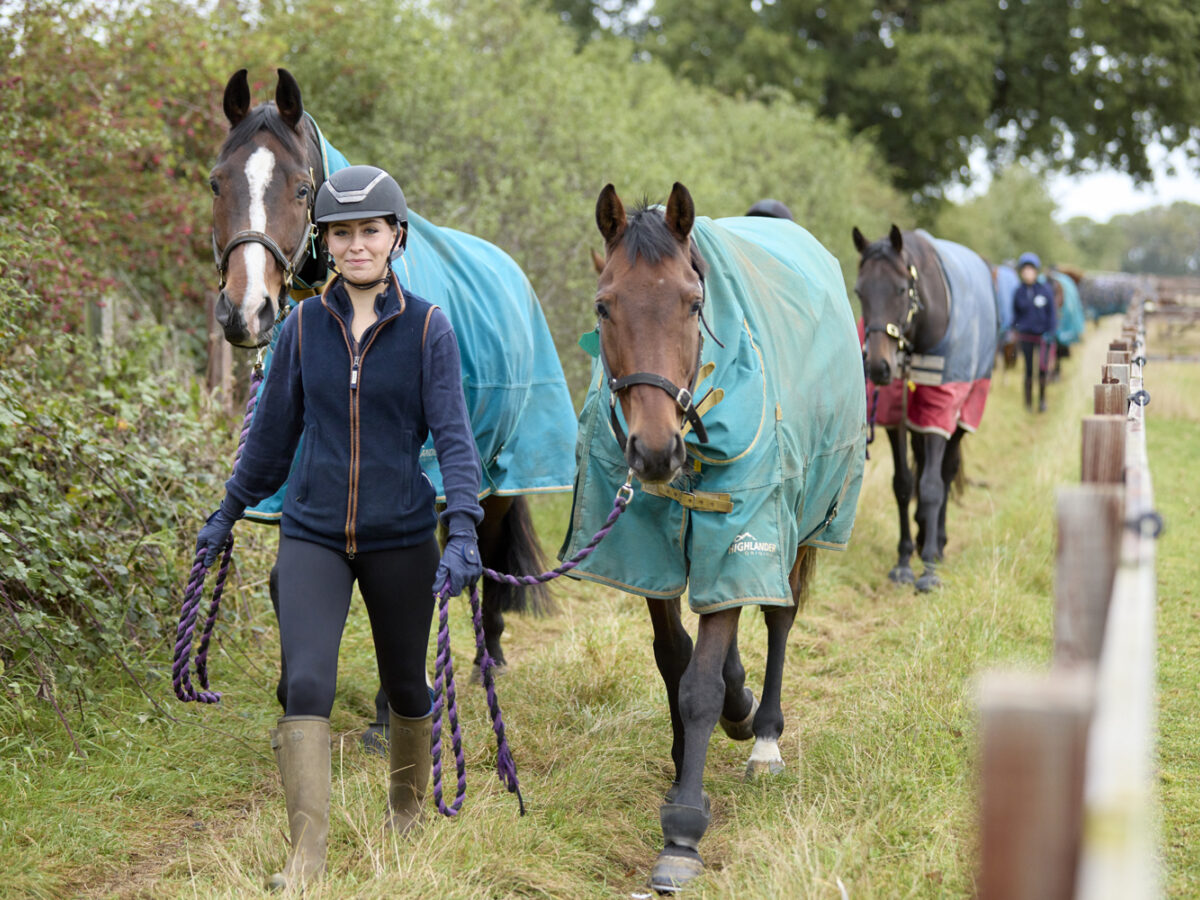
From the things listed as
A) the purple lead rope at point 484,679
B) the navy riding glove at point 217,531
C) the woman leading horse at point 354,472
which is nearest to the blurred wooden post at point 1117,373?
the purple lead rope at point 484,679

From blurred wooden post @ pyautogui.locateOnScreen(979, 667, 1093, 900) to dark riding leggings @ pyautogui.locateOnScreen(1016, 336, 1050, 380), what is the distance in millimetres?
14949

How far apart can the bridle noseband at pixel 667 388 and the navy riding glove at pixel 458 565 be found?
52 centimetres

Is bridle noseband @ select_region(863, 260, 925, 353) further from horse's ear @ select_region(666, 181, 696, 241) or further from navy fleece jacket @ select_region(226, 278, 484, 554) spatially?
navy fleece jacket @ select_region(226, 278, 484, 554)

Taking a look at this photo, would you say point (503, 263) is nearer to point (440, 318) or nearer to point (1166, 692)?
point (440, 318)

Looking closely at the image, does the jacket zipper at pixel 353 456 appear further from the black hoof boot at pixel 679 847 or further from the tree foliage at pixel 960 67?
the tree foliage at pixel 960 67

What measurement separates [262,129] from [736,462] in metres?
1.93

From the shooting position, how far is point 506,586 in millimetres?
5488

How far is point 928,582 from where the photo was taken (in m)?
6.91

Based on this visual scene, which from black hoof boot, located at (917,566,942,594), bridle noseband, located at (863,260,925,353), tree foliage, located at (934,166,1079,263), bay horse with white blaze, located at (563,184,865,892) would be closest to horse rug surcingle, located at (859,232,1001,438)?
bridle noseband, located at (863,260,925,353)

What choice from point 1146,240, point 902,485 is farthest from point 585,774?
point 1146,240

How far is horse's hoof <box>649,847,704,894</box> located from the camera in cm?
318

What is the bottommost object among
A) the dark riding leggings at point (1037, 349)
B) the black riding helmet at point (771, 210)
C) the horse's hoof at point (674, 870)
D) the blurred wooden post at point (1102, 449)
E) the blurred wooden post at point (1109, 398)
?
the horse's hoof at point (674, 870)

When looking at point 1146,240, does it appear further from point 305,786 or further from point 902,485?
point 305,786

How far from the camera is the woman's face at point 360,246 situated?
3.23 m
